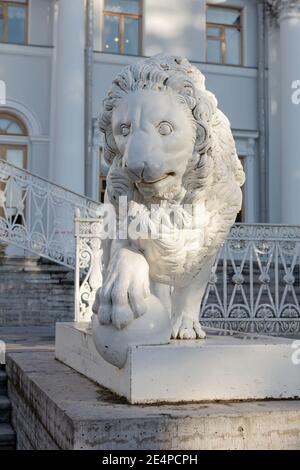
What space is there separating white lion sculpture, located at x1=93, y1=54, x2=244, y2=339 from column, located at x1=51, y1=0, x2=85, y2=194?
9.93 meters

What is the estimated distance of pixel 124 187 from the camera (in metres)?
2.44

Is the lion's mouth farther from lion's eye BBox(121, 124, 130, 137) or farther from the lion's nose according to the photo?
lion's eye BBox(121, 124, 130, 137)

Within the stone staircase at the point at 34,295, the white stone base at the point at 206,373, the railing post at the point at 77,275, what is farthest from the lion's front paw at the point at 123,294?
the stone staircase at the point at 34,295

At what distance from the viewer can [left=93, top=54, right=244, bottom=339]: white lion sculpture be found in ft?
7.28

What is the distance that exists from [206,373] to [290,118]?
12.6 m

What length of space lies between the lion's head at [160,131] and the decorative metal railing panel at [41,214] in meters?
6.95

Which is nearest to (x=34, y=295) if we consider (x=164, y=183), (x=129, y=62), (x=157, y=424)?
(x=164, y=183)

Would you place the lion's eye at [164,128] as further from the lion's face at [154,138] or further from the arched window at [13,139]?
the arched window at [13,139]

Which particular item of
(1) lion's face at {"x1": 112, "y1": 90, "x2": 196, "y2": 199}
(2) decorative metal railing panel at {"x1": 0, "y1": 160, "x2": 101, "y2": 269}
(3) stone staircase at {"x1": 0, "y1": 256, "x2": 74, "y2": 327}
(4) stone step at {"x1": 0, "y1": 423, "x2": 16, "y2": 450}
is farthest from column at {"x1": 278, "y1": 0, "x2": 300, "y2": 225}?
(1) lion's face at {"x1": 112, "y1": 90, "x2": 196, "y2": 199}

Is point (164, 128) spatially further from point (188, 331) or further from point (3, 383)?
point (3, 383)

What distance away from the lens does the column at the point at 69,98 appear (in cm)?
1246

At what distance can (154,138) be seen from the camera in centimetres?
221
